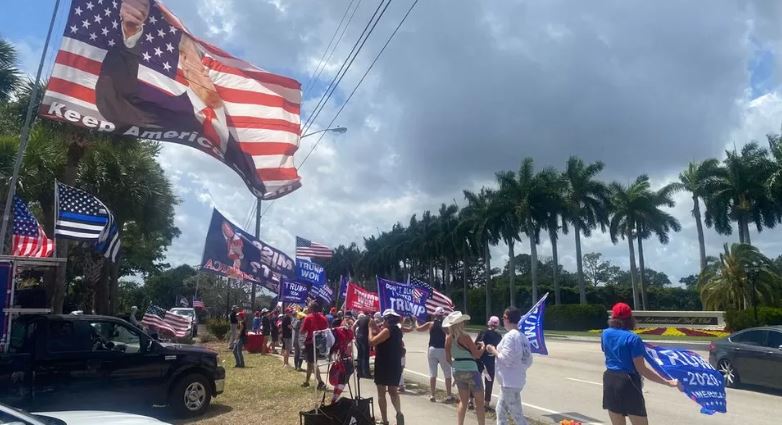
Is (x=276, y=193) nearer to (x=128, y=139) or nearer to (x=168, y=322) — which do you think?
(x=128, y=139)

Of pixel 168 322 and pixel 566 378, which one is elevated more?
pixel 168 322

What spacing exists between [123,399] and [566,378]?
10407mm

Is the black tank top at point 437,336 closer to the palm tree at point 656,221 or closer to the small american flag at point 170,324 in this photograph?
the small american flag at point 170,324

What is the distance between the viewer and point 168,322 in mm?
19922

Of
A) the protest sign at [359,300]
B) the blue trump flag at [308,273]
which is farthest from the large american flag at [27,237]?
the blue trump flag at [308,273]

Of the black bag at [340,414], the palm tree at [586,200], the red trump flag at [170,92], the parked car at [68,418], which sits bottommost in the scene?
the black bag at [340,414]

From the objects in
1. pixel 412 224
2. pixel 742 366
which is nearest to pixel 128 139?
pixel 742 366

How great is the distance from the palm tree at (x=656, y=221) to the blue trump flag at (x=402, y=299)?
44.3m

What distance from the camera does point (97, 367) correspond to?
29.5 ft

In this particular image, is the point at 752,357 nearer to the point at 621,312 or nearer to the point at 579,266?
the point at 621,312

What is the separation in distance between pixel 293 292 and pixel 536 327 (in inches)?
547

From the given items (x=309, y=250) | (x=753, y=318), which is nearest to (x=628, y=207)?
(x=753, y=318)

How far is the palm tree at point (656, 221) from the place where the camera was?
53.7m

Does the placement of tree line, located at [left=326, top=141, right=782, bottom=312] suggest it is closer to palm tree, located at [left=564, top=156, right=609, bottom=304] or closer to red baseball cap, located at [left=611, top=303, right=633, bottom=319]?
palm tree, located at [left=564, top=156, right=609, bottom=304]
